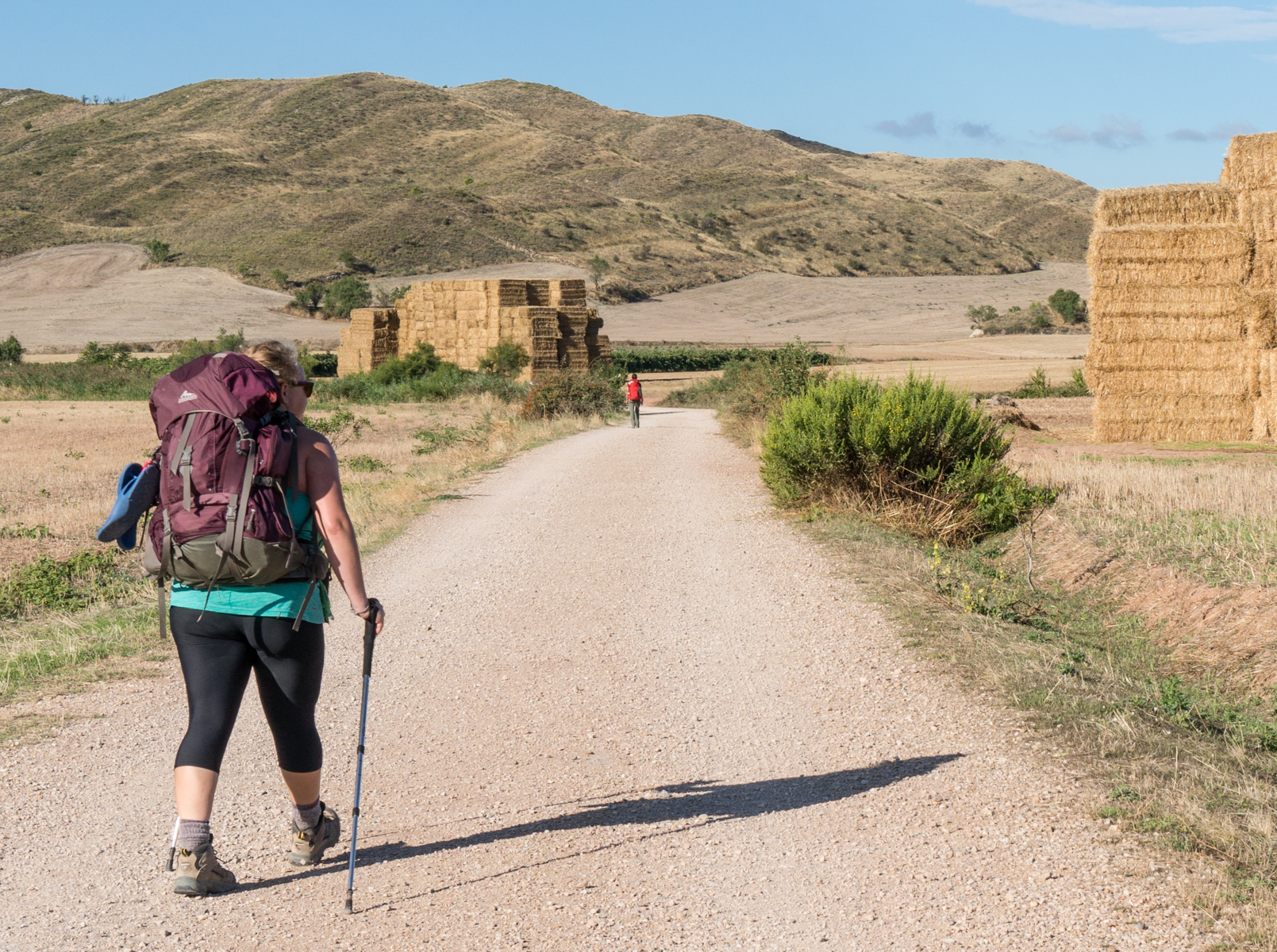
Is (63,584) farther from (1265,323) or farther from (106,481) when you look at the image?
(1265,323)

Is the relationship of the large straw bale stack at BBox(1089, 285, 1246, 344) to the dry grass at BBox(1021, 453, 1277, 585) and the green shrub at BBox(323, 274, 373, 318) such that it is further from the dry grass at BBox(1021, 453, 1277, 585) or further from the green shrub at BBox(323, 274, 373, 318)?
the green shrub at BBox(323, 274, 373, 318)

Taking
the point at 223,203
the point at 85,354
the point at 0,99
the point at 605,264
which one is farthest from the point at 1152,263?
the point at 0,99

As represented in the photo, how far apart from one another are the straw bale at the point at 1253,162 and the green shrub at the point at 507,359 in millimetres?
21807

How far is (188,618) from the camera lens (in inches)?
160

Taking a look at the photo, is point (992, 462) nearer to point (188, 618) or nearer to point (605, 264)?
point (188, 618)

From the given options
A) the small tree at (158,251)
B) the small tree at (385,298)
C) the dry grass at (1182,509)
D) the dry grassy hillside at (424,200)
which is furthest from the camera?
the dry grassy hillside at (424,200)

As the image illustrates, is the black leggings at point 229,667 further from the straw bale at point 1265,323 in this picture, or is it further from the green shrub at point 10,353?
the green shrub at point 10,353

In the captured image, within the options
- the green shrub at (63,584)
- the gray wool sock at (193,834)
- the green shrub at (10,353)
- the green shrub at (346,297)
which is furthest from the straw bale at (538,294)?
the green shrub at (346,297)

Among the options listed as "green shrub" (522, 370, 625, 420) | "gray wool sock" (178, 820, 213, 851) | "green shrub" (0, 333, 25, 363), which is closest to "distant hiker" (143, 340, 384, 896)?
"gray wool sock" (178, 820, 213, 851)

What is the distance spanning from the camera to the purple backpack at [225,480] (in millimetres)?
3955

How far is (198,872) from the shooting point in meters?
4.00

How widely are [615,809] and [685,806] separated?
0.28m

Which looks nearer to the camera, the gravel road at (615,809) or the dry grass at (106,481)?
the gravel road at (615,809)

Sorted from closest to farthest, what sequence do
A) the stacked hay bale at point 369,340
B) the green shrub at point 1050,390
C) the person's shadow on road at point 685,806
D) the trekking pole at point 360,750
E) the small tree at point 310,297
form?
the trekking pole at point 360,750 → the person's shadow on road at point 685,806 → the green shrub at point 1050,390 → the stacked hay bale at point 369,340 → the small tree at point 310,297
